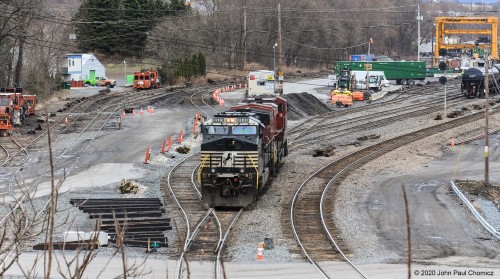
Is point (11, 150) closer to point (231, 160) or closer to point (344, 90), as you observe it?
point (231, 160)

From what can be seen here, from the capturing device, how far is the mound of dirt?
59.3 m

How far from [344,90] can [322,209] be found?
143 feet

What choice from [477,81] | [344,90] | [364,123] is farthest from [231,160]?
[344,90]

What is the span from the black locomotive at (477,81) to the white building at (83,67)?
50.8 meters

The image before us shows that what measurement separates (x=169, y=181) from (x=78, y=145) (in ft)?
41.0

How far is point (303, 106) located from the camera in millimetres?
62906

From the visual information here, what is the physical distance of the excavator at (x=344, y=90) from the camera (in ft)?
217

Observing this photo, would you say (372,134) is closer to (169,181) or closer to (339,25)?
(169,181)

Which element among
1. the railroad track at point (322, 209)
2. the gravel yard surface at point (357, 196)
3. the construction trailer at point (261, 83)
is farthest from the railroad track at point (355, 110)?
the railroad track at point (322, 209)

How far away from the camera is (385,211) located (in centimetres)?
2698

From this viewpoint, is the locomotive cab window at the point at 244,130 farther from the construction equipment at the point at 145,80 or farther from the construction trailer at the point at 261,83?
the construction equipment at the point at 145,80

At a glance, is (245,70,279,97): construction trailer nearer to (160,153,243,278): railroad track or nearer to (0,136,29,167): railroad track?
(0,136,29,167): railroad track

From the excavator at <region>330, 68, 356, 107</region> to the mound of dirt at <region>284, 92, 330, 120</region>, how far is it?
4.69 ft

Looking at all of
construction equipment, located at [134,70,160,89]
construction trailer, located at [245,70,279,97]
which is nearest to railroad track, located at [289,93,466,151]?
A: construction trailer, located at [245,70,279,97]
